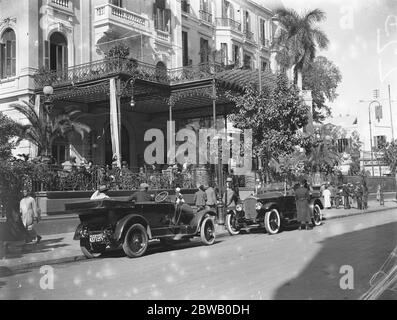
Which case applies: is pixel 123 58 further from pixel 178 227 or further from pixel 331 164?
pixel 331 164

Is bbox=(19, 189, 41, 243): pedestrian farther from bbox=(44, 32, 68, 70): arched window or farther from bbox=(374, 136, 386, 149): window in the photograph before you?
bbox=(374, 136, 386, 149): window

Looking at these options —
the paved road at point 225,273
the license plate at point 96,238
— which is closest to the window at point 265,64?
the paved road at point 225,273

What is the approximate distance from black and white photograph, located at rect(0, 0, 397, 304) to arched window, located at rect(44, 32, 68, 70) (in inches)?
1.9

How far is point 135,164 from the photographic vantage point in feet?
89.1

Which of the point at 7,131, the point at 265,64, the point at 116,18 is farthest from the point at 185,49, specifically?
the point at 7,131

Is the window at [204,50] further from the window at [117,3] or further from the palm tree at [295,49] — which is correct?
the window at [117,3]

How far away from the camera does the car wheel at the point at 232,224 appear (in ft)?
50.5

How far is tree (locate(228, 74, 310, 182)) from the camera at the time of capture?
2003 centimetres

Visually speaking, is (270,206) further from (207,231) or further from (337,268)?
(337,268)

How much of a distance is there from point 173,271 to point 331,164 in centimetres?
2494

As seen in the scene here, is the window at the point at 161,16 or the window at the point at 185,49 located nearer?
the window at the point at 161,16

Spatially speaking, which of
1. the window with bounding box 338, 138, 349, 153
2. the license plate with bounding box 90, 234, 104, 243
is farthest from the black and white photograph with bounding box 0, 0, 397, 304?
the window with bounding box 338, 138, 349, 153

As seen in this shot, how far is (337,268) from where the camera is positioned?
7750mm

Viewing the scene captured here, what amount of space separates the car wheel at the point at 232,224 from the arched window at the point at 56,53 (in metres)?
10.7
